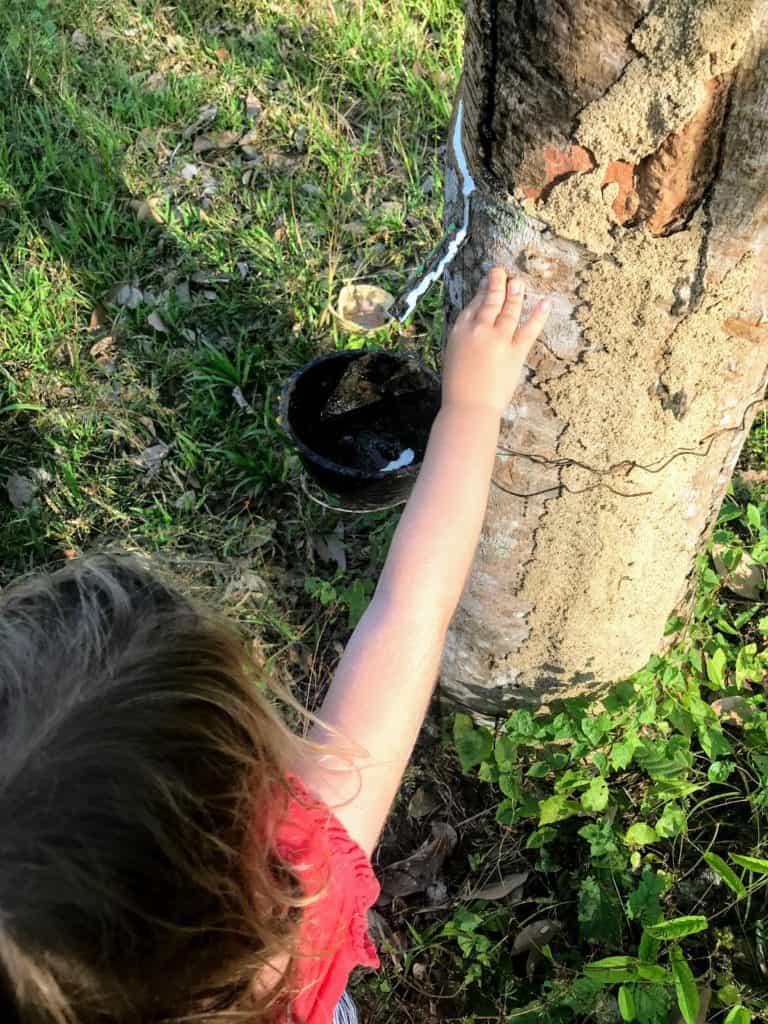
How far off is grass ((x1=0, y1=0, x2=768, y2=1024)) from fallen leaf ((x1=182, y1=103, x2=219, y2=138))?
0.04 feet

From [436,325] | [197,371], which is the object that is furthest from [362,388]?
[197,371]

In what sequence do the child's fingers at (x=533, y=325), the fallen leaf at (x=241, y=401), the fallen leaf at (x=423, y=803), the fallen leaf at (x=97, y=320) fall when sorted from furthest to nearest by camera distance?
the fallen leaf at (x=97, y=320)
the fallen leaf at (x=241, y=401)
the fallen leaf at (x=423, y=803)
the child's fingers at (x=533, y=325)

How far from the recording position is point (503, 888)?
2.04 m

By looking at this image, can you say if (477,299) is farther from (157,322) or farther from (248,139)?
(248,139)

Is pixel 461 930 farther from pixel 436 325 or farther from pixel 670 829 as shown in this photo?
pixel 436 325

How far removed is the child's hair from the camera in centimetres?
95

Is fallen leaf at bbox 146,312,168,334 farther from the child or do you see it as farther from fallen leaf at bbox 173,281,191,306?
the child

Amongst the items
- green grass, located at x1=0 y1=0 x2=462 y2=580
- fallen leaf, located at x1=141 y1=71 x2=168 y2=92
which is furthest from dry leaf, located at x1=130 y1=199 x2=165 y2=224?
fallen leaf, located at x1=141 y1=71 x2=168 y2=92

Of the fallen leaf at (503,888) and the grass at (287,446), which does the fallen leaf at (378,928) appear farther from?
the fallen leaf at (503,888)

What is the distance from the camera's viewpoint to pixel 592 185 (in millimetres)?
1201

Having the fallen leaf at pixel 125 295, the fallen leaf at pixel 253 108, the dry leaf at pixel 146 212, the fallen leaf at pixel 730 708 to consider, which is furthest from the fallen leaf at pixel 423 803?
the fallen leaf at pixel 253 108

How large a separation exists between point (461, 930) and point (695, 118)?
1693mm

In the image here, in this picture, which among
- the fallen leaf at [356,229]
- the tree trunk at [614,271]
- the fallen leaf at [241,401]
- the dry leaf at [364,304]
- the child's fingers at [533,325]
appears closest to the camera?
the tree trunk at [614,271]

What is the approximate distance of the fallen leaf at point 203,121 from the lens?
371cm
